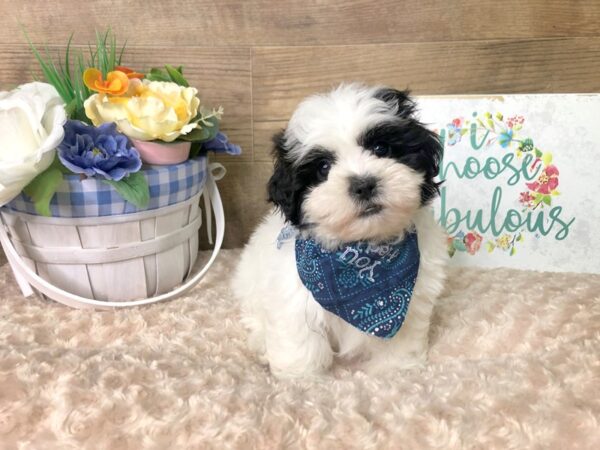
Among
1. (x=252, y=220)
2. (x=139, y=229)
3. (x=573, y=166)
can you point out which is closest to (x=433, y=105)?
(x=573, y=166)

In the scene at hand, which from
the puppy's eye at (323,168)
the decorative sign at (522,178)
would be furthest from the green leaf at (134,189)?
the decorative sign at (522,178)

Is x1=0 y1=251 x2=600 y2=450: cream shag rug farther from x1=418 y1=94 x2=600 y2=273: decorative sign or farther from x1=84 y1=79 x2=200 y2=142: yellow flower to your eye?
x1=84 y1=79 x2=200 y2=142: yellow flower

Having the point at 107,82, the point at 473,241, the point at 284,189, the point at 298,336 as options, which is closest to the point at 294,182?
the point at 284,189

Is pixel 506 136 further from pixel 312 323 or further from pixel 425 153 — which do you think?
pixel 312 323

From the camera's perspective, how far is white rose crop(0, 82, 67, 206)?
49.8 inches

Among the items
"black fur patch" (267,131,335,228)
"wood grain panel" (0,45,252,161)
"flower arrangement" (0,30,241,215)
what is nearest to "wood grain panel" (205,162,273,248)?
"wood grain panel" (0,45,252,161)

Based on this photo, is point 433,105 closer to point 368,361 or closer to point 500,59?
point 500,59

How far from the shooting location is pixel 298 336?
1.31m

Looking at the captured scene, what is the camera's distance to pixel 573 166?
185 cm

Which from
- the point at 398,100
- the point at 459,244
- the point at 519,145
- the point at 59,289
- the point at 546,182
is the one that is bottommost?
the point at 459,244

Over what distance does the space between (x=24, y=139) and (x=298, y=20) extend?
1.02 meters

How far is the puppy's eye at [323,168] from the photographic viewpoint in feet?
3.95

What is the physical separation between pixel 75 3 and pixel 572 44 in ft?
5.78

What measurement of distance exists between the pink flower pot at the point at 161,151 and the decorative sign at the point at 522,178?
871 millimetres
